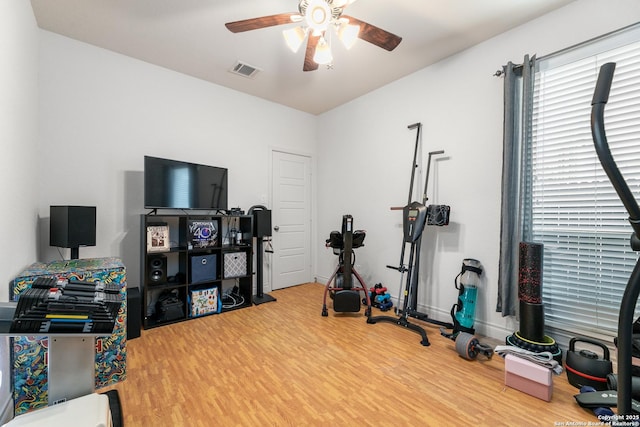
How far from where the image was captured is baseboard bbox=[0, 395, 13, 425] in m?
1.61

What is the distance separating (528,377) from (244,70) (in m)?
4.09

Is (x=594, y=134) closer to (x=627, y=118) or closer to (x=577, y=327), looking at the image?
(x=627, y=118)

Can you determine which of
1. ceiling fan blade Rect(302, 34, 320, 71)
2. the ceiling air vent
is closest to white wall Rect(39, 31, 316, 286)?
the ceiling air vent

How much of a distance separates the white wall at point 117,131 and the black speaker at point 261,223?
1.22 ft

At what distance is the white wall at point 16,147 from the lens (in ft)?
5.37

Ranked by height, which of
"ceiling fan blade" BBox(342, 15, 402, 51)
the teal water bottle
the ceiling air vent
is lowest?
the teal water bottle

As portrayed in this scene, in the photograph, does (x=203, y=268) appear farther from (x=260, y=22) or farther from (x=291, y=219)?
(x=260, y=22)

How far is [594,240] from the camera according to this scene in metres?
2.24

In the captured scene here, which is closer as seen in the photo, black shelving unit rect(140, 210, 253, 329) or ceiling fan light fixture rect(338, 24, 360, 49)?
ceiling fan light fixture rect(338, 24, 360, 49)

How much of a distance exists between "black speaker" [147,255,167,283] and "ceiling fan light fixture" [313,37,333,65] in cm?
265

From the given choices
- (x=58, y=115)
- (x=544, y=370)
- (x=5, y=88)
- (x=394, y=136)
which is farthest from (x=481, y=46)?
(x=58, y=115)

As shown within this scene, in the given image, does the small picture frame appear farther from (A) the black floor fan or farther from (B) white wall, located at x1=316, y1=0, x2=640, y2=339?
(A) the black floor fan

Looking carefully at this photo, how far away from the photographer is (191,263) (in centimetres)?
330

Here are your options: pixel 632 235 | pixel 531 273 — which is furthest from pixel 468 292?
pixel 632 235
